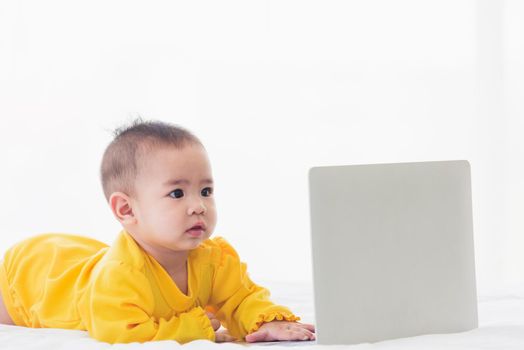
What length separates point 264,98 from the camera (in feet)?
10.3

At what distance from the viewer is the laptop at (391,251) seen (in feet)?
4.17

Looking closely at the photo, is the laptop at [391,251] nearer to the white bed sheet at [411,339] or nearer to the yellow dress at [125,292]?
the white bed sheet at [411,339]

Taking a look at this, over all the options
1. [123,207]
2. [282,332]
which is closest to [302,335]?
[282,332]

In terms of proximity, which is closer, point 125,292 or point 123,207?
point 125,292

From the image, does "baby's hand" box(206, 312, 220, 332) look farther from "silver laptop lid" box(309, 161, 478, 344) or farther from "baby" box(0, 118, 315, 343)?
"silver laptop lid" box(309, 161, 478, 344)

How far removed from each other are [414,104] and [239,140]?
2.22 feet

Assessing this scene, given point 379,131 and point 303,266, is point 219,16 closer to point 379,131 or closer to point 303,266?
point 379,131

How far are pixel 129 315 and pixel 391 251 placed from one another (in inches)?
17.8

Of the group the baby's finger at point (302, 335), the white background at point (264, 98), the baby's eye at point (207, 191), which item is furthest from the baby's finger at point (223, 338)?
the white background at point (264, 98)

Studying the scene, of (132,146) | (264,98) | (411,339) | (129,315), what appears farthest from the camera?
(264,98)

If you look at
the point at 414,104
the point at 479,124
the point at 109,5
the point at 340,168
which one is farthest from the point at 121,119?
the point at 340,168

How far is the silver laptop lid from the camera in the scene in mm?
1272

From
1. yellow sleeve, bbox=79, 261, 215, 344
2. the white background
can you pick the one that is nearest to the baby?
yellow sleeve, bbox=79, 261, 215, 344

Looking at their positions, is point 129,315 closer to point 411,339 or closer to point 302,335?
point 302,335
